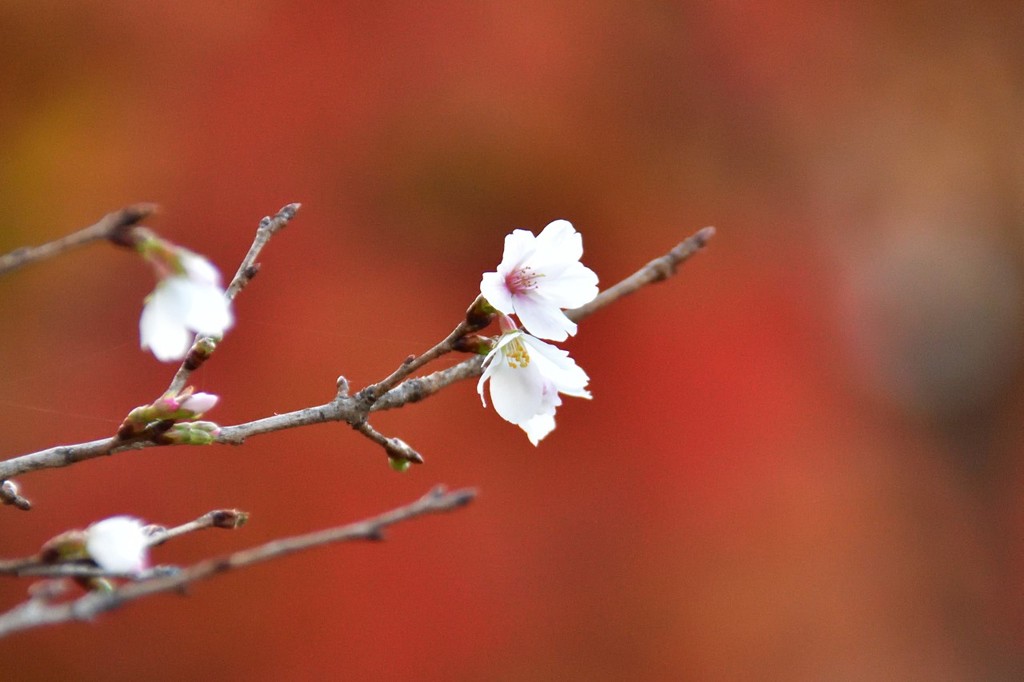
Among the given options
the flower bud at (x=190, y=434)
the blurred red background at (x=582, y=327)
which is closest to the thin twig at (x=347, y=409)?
the flower bud at (x=190, y=434)

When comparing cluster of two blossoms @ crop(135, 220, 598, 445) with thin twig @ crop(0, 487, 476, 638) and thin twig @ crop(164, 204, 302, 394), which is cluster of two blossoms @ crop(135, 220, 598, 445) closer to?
thin twig @ crop(164, 204, 302, 394)

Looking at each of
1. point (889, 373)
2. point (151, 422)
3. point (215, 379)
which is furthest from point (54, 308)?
point (889, 373)

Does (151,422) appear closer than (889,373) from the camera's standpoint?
Result: Yes

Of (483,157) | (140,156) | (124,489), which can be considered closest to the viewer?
(124,489)

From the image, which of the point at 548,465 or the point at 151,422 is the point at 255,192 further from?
the point at 151,422

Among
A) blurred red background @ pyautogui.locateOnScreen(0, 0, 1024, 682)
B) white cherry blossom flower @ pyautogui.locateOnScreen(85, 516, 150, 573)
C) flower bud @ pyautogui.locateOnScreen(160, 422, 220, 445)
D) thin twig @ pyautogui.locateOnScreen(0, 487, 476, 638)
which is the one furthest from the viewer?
blurred red background @ pyautogui.locateOnScreen(0, 0, 1024, 682)

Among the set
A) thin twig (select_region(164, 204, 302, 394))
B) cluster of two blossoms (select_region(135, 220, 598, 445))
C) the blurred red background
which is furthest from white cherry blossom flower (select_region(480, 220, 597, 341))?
the blurred red background

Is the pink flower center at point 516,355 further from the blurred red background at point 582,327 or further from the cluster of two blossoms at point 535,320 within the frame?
the blurred red background at point 582,327
